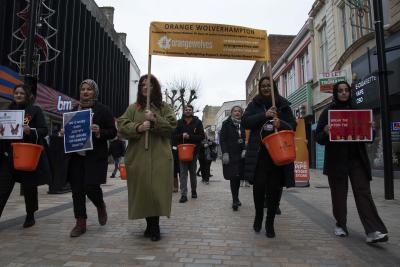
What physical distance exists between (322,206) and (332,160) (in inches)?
110

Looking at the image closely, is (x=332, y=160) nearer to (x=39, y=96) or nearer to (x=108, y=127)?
(x=108, y=127)

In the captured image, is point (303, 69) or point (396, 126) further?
point (303, 69)

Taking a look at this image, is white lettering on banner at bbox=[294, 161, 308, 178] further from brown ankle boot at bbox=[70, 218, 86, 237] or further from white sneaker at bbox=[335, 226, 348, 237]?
brown ankle boot at bbox=[70, 218, 86, 237]

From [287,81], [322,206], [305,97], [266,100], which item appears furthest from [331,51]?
[266,100]

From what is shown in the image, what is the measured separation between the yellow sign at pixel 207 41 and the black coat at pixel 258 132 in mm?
732

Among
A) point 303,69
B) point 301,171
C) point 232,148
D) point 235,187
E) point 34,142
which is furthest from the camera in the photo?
point 303,69

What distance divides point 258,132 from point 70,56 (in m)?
19.0

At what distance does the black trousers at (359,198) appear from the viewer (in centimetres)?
402

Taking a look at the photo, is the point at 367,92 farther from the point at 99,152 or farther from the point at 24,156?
the point at 24,156

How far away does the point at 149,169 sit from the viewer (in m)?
4.16

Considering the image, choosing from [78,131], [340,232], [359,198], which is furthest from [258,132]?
[78,131]

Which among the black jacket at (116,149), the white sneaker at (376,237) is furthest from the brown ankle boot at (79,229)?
the black jacket at (116,149)

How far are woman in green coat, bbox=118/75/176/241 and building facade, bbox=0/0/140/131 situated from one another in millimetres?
12105

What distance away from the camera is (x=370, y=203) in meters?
4.10
